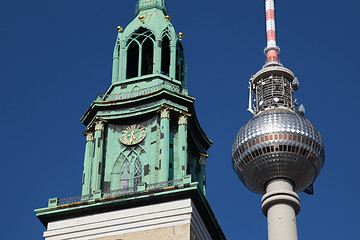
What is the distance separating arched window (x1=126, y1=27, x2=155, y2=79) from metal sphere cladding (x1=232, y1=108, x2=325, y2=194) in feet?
35.4

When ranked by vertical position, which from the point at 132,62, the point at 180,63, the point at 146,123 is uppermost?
the point at 132,62

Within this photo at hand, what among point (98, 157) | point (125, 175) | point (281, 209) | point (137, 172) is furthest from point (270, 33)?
point (98, 157)

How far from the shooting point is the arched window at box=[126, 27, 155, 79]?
266 feet

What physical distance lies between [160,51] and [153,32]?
A: 82.1 inches

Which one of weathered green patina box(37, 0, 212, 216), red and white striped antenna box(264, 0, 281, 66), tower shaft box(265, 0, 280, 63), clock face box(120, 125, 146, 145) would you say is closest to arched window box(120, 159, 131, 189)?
weathered green patina box(37, 0, 212, 216)

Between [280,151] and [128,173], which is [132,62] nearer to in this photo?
[128,173]

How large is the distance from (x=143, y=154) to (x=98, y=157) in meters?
3.21

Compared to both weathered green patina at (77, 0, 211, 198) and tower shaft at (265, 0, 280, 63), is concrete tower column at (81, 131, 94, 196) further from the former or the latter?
tower shaft at (265, 0, 280, 63)

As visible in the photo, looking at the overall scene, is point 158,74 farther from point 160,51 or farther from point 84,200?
point 84,200

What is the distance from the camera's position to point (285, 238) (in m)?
68.6

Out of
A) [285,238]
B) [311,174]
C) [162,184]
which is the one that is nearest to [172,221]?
[162,184]

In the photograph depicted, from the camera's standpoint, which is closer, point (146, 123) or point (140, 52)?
point (146, 123)

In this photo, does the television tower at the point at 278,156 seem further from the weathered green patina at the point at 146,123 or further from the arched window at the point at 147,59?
the arched window at the point at 147,59

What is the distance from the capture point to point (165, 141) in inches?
2859
